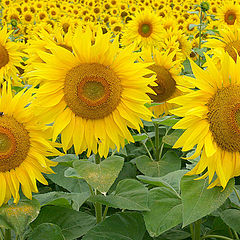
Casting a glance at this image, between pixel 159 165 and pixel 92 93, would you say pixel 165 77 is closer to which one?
pixel 159 165

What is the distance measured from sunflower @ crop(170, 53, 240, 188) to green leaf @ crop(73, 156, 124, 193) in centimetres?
34

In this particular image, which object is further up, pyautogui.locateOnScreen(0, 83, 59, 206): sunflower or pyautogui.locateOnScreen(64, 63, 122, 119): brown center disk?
pyautogui.locateOnScreen(64, 63, 122, 119): brown center disk

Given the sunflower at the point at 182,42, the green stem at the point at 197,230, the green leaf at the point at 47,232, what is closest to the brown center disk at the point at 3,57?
the green leaf at the point at 47,232

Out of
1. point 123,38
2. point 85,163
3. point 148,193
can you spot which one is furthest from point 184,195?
point 123,38

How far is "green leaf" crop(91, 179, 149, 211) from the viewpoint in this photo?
1871 mm

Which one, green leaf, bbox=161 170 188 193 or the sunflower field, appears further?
green leaf, bbox=161 170 188 193

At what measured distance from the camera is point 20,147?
74.4 inches

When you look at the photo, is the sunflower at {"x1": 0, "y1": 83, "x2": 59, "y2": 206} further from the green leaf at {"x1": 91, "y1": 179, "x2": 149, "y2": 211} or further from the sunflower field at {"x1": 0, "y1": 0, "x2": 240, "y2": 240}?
the green leaf at {"x1": 91, "y1": 179, "x2": 149, "y2": 211}

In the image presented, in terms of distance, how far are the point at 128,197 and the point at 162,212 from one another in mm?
206

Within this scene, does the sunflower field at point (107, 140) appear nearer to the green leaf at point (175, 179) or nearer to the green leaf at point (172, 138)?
the green leaf at point (175, 179)

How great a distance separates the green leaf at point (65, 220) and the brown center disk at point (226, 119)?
776 mm

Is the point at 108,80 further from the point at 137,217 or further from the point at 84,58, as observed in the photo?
the point at 137,217

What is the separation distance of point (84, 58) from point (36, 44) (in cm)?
102

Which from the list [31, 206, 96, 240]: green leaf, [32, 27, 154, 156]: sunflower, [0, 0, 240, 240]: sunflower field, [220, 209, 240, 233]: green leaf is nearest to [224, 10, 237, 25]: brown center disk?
[0, 0, 240, 240]: sunflower field
